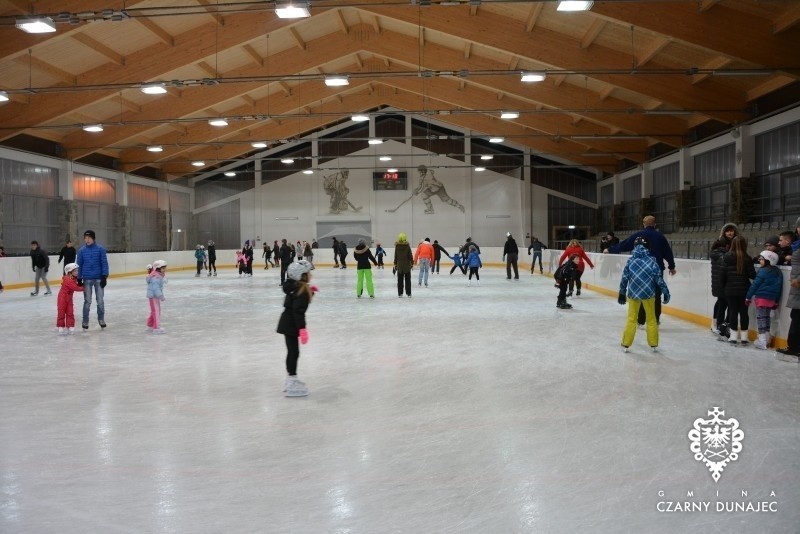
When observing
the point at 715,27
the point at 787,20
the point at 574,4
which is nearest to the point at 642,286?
the point at 574,4

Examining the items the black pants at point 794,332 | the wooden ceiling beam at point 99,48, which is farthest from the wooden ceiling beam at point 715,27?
the wooden ceiling beam at point 99,48

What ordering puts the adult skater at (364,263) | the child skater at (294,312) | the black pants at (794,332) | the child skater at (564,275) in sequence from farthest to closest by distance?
the adult skater at (364,263) < the child skater at (564,275) < the black pants at (794,332) < the child skater at (294,312)

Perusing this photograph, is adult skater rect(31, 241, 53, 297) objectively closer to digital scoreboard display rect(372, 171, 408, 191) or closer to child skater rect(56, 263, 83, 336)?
child skater rect(56, 263, 83, 336)

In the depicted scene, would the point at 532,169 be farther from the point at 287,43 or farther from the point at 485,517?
the point at 485,517

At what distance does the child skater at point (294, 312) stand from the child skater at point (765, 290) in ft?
17.9

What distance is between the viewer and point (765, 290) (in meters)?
7.88

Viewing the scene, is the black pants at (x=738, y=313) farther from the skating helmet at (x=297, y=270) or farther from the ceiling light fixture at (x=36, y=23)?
the ceiling light fixture at (x=36, y=23)

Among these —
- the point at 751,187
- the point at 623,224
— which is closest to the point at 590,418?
the point at 751,187

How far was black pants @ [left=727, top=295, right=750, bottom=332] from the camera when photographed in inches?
324

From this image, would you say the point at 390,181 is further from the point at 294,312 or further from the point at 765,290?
the point at 294,312

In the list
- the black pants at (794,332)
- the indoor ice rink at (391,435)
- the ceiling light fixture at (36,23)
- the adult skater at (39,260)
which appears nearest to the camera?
the indoor ice rink at (391,435)

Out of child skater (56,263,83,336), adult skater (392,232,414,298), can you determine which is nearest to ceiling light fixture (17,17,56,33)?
child skater (56,263,83,336)

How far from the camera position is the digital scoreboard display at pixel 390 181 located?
38.2 m

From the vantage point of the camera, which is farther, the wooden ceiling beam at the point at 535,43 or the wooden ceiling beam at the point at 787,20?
the wooden ceiling beam at the point at 535,43
